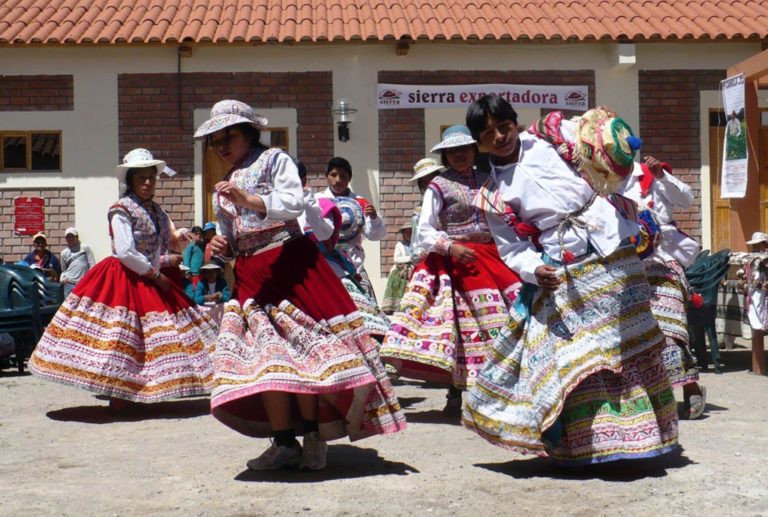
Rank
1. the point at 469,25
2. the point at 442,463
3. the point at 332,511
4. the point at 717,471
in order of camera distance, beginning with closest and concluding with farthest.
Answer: the point at 332,511 < the point at 717,471 < the point at 442,463 < the point at 469,25

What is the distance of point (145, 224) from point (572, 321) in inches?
139

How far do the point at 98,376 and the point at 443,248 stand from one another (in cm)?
231

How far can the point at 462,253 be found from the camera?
6.73m

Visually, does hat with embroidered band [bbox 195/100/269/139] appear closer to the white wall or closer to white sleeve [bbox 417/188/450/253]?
white sleeve [bbox 417/188/450/253]

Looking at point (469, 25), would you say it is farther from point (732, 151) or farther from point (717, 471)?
point (717, 471)

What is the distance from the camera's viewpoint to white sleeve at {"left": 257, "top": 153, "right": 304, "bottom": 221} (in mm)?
5059

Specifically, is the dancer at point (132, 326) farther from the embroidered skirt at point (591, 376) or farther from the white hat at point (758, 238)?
the white hat at point (758, 238)

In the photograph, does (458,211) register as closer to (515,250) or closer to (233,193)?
(515,250)

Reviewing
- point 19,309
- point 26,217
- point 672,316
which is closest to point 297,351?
point 672,316

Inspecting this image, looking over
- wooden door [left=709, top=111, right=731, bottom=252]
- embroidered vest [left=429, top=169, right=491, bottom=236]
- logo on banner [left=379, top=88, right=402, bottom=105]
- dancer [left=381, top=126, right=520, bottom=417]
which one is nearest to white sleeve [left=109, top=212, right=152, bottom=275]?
dancer [left=381, top=126, right=520, bottom=417]

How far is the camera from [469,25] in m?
14.9

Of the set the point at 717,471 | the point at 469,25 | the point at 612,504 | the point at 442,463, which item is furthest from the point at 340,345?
the point at 469,25

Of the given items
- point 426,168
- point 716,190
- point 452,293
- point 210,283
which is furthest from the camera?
point 716,190

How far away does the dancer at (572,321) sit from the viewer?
Result: 4840mm
